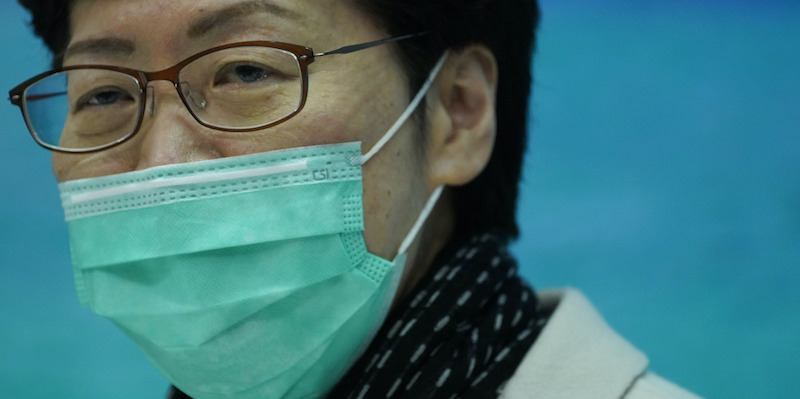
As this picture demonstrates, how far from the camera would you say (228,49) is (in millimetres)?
1330

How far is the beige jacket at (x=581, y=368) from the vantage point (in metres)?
1.41

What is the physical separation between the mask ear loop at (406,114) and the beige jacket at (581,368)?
50cm

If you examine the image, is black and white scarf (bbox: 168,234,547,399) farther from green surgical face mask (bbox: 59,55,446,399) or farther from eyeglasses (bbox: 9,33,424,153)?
eyeglasses (bbox: 9,33,424,153)

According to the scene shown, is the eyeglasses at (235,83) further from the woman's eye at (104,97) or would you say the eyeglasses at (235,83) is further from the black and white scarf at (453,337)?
the black and white scarf at (453,337)

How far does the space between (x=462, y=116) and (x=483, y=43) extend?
0.18m

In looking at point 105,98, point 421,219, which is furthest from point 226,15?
point 421,219

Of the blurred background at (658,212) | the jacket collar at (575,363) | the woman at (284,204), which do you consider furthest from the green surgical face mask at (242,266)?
the blurred background at (658,212)

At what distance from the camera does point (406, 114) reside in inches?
57.5

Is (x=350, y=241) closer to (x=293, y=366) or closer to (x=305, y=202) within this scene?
(x=305, y=202)

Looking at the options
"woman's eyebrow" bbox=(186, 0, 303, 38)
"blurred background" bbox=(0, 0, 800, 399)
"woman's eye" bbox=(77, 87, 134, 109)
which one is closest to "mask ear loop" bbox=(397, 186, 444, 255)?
"woman's eyebrow" bbox=(186, 0, 303, 38)

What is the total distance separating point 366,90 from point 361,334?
46 cm

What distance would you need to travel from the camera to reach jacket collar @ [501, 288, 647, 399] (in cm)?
141

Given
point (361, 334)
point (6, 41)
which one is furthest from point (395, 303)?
point (6, 41)

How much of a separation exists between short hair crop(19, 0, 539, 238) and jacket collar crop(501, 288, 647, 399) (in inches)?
14.5
